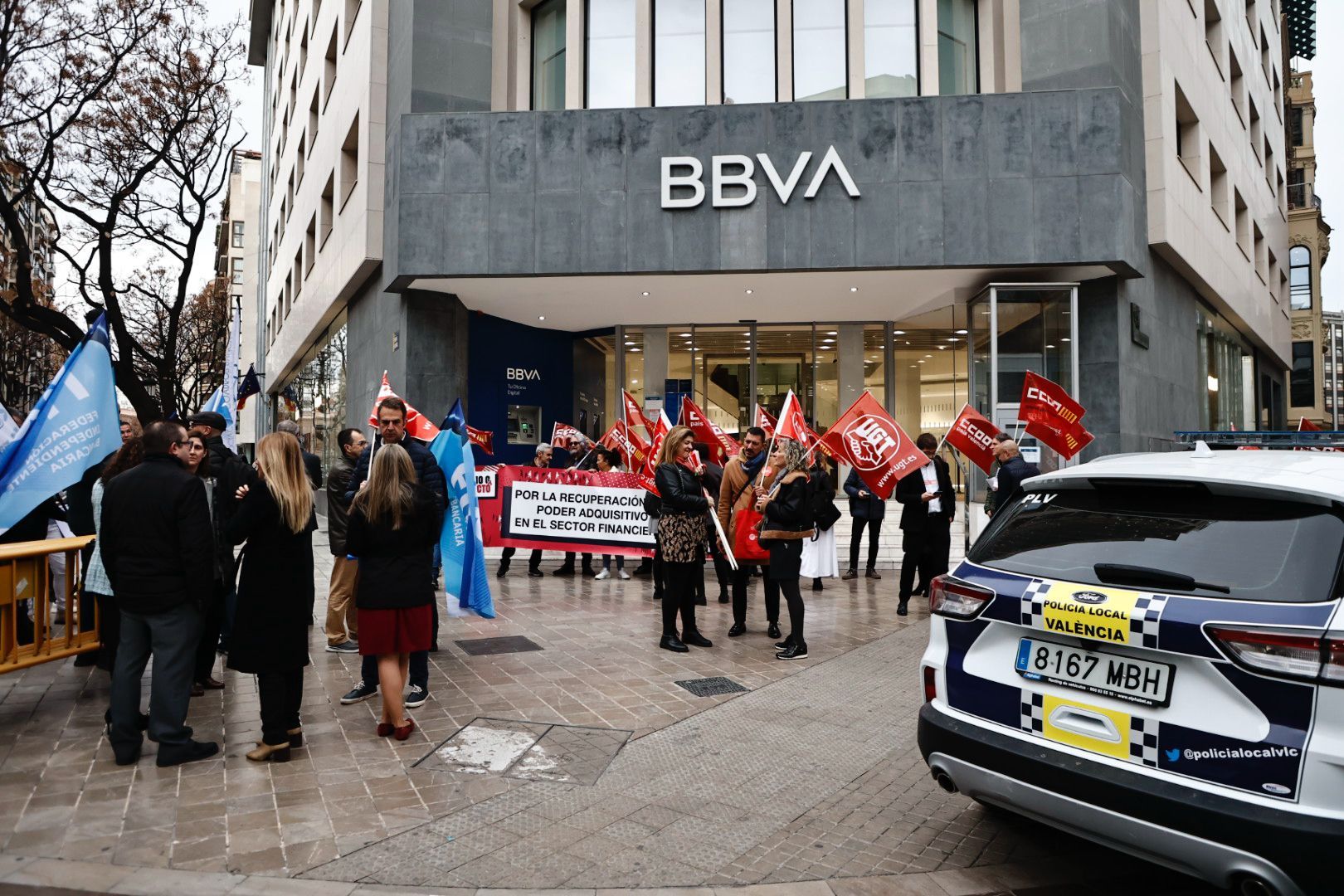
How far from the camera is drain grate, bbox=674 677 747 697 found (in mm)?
6558

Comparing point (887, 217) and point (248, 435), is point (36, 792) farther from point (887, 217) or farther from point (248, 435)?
point (248, 435)

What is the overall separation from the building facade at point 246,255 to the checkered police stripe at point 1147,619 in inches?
1924

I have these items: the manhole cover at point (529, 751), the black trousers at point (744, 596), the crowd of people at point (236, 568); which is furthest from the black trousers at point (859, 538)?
the manhole cover at point (529, 751)

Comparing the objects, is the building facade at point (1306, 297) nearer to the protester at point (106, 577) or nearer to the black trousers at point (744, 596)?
the black trousers at point (744, 596)

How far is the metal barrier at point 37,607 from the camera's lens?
18.3 feet

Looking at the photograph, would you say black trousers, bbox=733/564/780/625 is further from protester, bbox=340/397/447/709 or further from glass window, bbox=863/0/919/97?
glass window, bbox=863/0/919/97

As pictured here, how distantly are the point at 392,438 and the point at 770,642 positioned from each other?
383cm

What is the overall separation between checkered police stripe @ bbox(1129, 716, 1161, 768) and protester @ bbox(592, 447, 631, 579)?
978cm

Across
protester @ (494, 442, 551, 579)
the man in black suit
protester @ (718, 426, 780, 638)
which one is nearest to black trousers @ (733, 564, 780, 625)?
protester @ (718, 426, 780, 638)

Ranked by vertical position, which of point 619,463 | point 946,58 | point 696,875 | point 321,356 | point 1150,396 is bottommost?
point 696,875

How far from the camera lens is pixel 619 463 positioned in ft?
44.2

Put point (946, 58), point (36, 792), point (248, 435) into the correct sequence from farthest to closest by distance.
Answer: point (248, 435), point (946, 58), point (36, 792)

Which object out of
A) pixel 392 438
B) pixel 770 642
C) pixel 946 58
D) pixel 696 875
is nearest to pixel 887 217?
pixel 946 58

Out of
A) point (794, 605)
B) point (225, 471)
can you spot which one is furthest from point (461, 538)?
point (794, 605)
